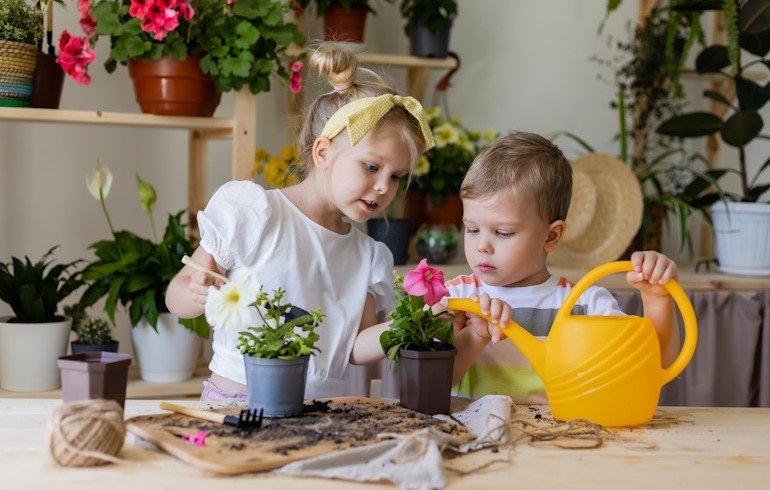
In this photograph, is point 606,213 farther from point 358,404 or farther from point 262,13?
point 358,404

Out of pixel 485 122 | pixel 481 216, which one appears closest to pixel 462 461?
pixel 481 216

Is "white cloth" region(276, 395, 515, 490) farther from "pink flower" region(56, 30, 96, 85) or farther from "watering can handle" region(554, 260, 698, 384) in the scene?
"pink flower" region(56, 30, 96, 85)

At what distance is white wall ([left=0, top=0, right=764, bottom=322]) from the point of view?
2645mm

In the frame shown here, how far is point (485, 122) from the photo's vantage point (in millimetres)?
3209

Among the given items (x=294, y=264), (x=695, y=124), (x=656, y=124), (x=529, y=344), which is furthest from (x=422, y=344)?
(x=656, y=124)

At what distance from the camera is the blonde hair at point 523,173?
4.87 ft

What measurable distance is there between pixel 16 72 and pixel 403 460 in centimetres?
168

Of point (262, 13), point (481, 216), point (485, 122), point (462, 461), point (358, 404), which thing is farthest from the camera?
point (485, 122)

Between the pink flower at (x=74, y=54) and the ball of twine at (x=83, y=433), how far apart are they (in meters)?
1.46

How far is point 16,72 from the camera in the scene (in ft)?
7.26

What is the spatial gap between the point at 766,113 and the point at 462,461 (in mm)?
2832

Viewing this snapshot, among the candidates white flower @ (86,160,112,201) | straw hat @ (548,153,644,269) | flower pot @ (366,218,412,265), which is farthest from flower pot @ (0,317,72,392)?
straw hat @ (548,153,644,269)

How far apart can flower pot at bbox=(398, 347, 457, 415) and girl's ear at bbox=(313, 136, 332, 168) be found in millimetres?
430

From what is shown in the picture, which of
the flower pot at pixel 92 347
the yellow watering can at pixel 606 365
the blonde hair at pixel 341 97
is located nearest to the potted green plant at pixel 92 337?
the flower pot at pixel 92 347
